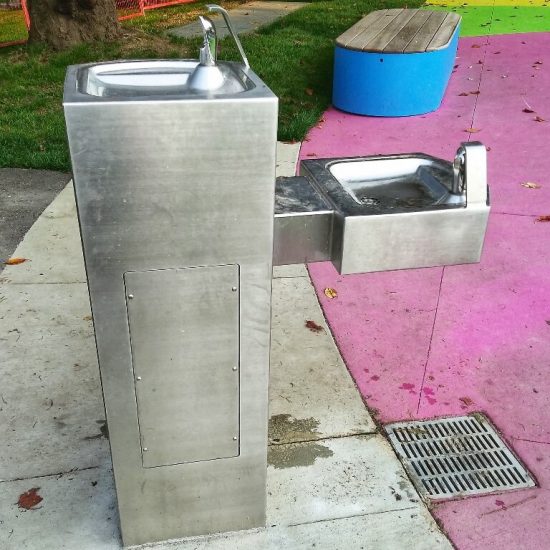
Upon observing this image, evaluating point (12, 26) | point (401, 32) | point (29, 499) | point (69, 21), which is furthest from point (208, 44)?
point (12, 26)

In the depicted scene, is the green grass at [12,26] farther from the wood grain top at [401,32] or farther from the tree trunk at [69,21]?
the wood grain top at [401,32]

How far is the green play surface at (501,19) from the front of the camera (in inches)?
395

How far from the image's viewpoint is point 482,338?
3072 millimetres

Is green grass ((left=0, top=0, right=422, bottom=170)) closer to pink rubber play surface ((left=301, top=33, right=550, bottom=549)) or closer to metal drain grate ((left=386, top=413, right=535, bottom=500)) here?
pink rubber play surface ((left=301, top=33, right=550, bottom=549))

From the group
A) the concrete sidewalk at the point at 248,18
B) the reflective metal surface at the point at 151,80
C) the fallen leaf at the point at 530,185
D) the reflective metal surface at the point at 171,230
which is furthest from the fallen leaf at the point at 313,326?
the concrete sidewalk at the point at 248,18

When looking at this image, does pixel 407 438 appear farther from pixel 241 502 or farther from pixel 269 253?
pixel 269 253

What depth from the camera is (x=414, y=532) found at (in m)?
2.08

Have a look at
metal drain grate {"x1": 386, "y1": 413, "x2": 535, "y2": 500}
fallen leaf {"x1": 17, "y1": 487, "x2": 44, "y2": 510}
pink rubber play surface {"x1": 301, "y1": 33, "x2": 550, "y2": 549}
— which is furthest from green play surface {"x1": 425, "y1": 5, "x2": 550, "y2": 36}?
fallen leaf {"x1": 17, "y1": 487, "x2": 44, "y2": 510}

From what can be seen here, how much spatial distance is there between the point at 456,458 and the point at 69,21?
24.9 ft

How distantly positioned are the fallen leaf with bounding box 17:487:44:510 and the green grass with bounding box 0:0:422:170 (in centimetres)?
326

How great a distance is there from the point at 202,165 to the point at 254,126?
0.48 feet

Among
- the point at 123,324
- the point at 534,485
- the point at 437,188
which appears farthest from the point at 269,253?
the point at 534,485

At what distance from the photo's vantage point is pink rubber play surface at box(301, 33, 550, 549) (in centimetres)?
220

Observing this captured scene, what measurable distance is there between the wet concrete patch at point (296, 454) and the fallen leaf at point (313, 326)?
780mm
